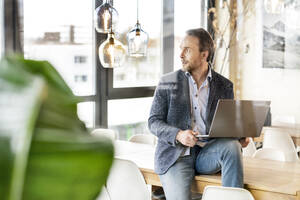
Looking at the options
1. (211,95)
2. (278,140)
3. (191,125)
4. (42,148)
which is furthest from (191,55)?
(42,148)

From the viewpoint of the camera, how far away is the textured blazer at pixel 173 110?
89.8 inches

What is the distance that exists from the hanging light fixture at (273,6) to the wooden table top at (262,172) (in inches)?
31.1

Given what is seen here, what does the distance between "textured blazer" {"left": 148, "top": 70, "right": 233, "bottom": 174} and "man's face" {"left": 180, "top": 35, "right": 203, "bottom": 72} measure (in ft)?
0.20

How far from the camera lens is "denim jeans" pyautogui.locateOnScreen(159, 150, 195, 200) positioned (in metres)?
2.31

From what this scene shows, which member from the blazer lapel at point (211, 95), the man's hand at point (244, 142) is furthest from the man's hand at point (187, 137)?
the man's hand at point (244, 142)

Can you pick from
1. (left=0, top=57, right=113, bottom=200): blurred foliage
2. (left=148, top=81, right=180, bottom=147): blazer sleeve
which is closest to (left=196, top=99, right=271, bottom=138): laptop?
A: (left=148, top=81, right=180, bottom=147): blazer sleeve

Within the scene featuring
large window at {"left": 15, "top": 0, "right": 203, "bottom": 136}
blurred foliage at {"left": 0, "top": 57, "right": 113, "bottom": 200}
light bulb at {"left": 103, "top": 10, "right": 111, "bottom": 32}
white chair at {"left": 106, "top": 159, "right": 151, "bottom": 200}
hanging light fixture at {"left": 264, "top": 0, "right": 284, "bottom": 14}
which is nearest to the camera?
blurred foliage at {"left": 0, "top": 57, "right": 113, "bottom": 200}

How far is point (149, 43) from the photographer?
2637 mm

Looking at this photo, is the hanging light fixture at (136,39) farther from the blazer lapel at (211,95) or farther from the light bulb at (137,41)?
the blazer lapel at (211,95)

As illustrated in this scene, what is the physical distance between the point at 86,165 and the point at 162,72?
2.69m

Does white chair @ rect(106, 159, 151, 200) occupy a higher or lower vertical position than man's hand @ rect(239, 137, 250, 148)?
lower

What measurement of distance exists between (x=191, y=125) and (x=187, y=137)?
0.12 meters

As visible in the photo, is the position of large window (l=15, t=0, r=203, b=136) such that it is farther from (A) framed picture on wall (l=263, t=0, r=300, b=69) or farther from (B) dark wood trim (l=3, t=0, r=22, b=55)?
(B) dark wood trim (l=3, t=0, r=22, b=55)

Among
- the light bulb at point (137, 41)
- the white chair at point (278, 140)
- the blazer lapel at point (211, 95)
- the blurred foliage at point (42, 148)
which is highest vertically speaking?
the light bulb at point (137, 41)
